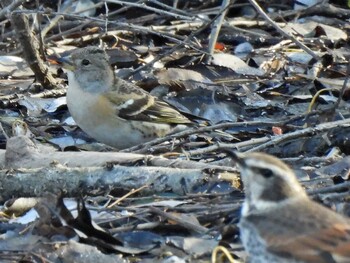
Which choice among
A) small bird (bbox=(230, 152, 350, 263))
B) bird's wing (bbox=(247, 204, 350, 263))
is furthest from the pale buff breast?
bird's wing (bbox=(247, 204, 350, 263))

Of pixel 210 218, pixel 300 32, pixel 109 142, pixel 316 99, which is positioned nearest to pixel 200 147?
pixel 109 142

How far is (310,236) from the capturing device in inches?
201

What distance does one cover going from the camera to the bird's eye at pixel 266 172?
5.53 m

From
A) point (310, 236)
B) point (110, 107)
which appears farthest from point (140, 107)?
point (310, 236)

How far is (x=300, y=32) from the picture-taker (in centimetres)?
1212

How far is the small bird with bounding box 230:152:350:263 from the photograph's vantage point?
5.06 m

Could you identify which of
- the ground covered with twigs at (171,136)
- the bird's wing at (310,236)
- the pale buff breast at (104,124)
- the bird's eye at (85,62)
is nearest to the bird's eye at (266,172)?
the bird's wing at (310,236)

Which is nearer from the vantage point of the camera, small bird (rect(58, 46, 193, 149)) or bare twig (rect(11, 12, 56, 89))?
small bird (rect(58, 46, 193, 149))

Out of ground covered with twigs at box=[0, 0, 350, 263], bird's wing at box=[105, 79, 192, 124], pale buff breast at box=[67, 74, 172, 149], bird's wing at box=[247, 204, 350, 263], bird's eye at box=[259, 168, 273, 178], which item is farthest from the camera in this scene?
bird's wing at box=[105, 79, 192, 124]

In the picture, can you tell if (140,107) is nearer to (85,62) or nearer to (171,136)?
(85,62)

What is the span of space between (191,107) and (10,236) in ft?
12.5

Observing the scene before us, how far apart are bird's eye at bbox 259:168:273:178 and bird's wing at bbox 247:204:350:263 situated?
261 millimetres

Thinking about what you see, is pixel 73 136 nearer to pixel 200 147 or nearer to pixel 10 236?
pixel 200 147

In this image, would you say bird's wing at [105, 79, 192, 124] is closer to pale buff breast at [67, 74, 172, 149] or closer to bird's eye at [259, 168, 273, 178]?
pale buff breast at [67, 74, 172, 149]
